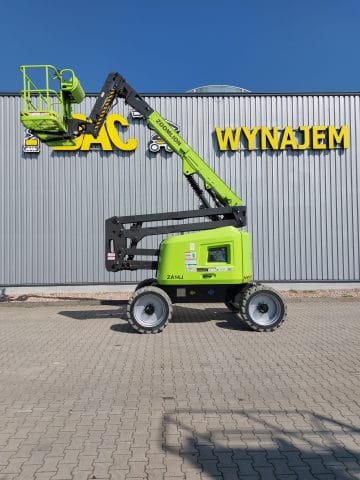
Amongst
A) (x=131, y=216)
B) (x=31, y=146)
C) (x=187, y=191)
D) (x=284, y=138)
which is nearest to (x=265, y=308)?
(x=131, y=216)

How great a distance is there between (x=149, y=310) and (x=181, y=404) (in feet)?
14.6

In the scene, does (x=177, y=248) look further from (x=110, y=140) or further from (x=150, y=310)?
(x=110, y=140)

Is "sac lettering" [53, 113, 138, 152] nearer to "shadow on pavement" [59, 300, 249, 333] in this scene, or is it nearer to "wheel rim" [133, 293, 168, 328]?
"shadow on pavement" [59, 300, 249, 333]

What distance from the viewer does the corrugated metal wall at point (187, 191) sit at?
1568 centimetres

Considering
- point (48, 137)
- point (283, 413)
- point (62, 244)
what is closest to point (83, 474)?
point (283, 413)

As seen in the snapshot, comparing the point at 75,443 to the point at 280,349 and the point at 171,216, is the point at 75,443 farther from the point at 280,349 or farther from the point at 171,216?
the point at 171,216

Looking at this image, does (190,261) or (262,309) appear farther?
(190,261)

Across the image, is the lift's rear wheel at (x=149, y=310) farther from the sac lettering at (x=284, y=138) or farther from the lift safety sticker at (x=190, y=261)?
the sac lettering at (x=284, y=138)

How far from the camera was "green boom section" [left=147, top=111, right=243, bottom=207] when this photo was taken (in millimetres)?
10828

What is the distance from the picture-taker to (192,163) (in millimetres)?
10828

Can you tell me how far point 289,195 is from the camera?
15992 millimetres

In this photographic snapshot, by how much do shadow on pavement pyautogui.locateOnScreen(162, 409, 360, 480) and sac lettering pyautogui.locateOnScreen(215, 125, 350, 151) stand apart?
11.9 meters

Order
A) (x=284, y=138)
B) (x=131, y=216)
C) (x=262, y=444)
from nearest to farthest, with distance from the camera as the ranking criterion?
(x=262, y=444) < (x=131, y=216) < (x=284, y=138)

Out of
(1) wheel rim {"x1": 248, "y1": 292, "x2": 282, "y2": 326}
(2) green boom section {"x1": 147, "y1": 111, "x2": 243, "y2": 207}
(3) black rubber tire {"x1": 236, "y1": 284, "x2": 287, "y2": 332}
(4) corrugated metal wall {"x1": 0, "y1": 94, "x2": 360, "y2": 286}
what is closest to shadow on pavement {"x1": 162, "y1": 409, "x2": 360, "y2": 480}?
(3) black rubber tire {"x1": 236, "y1": 284, "x2": 287, "y2": 332}
